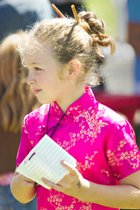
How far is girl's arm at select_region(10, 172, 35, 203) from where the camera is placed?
262 centimetres

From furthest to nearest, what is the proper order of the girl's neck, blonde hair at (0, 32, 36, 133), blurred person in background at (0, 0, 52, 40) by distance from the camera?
1. blurred person in background at (0, 0, 52, 40)
2. blonde hair at (0, 32, 36, 133)
3. the girl's neck

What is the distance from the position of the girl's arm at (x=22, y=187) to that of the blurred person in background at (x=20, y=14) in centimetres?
130

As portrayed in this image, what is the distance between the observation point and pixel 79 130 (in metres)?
2.60

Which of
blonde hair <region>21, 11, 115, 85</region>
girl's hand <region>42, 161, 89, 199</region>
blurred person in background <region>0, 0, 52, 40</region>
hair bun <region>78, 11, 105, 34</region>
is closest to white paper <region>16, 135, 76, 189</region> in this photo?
girl's hand <region>42, 161, 89, 199</region>

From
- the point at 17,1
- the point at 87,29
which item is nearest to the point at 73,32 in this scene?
the point at 87,29

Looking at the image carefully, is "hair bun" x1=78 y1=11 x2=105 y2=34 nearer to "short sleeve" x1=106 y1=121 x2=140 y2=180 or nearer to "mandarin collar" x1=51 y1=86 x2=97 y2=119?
"mandarin collar" x1=51 y1=86 x2=97 y2=119

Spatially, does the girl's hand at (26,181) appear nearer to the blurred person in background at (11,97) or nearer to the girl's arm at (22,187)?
the girl's arm at (22,187)

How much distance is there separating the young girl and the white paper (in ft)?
0.11

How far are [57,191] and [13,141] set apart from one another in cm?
92

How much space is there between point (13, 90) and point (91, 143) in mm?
947

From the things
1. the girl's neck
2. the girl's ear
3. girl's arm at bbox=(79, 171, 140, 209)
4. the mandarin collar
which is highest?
the girl's ear

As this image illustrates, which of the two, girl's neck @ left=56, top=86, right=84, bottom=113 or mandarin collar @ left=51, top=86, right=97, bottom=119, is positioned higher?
girl's neck @ left=56, top=86, right=84, bottom=113

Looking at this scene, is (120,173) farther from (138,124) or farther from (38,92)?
(138,124)

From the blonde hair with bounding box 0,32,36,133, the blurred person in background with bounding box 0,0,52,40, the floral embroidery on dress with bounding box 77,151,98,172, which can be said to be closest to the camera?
the floral embroidery on dress with bounding box 77,151,98,172
